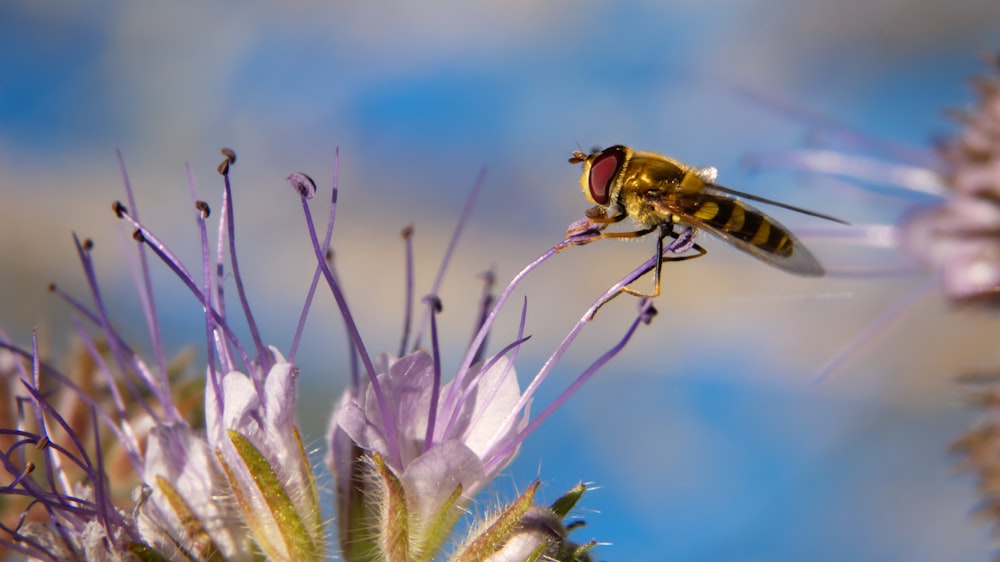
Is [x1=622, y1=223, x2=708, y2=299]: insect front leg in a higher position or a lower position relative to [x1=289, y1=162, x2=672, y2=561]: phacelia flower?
higher

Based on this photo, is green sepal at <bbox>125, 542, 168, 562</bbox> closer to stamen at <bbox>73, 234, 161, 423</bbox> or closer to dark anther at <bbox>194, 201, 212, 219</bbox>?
stamen at <bbox>73, 234, 161, 423</bbox>

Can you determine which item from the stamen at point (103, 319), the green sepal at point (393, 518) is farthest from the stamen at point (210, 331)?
the green sepal at point (393, 518)

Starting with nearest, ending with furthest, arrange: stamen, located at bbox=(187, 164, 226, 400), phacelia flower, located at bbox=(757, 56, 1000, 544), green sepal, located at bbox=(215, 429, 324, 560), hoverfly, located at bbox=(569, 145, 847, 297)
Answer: green sepal, located at bbox=(215, 429, 324, 560) < stamen, located at bbox=(187, 164, 226, 400) < hoverfly, located at bbox=(569, 145, 847, 297) < phacelia flower, located at bbox=(757, 56, 1000, 544)

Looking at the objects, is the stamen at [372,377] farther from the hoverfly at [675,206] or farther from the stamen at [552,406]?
the hoverfly at [675,206]

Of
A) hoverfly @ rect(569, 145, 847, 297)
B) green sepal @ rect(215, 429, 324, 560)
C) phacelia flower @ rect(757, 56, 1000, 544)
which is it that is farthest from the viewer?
phacelia flower @ rect(757, 56, 1000, 544)

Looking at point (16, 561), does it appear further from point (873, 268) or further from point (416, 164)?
point (416, 164)

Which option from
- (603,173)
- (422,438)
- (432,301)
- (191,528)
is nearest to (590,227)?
(603,173)

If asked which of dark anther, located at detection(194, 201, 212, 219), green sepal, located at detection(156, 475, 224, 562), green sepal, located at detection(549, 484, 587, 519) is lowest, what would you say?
green sepal, located at detection(156, 475, 224, 562)

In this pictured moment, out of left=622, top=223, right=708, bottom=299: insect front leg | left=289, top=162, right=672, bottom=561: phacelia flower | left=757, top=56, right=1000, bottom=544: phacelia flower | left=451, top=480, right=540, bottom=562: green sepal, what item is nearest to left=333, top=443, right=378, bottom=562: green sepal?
left=289, top=162, right=672, bottom=561: phacelia flower
